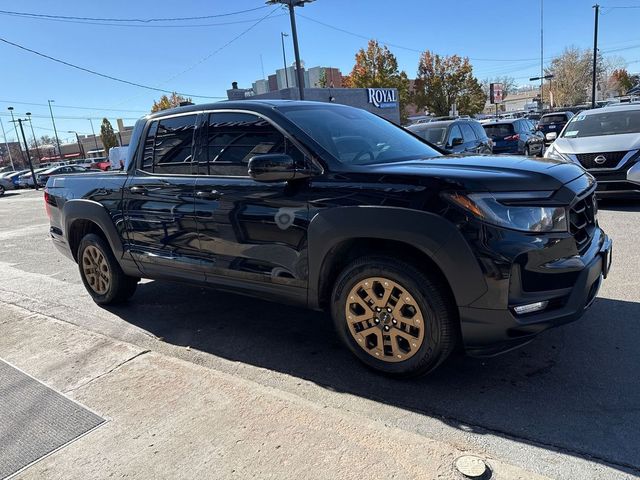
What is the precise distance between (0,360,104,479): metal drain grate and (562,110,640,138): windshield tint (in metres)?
8.98

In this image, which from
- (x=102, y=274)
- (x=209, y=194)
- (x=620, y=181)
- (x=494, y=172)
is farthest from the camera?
(x=620, y=181)

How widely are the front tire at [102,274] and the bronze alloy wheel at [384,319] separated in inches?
112

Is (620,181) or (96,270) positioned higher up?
(96,270)

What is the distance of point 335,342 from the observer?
13.1ft

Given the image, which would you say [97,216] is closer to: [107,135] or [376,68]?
[376,68]

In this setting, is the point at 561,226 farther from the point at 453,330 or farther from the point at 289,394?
the point at 289,394

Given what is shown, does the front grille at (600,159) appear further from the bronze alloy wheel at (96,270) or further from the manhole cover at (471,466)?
the bronze alloy wheel at (96,270)

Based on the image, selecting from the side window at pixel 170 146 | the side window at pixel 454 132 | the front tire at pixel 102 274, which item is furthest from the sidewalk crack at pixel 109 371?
the side window at pixel 454 132

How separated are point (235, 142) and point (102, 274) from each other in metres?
2.32

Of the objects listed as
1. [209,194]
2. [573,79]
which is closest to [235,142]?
[209,194]

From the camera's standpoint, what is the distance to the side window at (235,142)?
3668mm

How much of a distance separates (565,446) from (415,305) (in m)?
1.03

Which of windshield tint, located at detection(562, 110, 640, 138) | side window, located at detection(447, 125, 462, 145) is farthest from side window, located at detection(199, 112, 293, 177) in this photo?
side window, located at detection(447, 125, 462, 145)

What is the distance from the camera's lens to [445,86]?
5009cm
